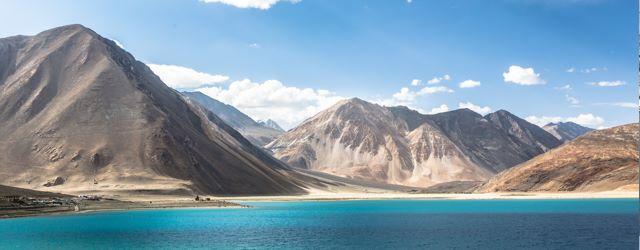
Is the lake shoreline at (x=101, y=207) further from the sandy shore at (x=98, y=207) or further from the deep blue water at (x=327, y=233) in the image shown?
the deep blue water at (x=327, y=233)

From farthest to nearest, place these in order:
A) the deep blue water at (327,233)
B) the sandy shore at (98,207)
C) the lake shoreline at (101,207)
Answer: the sandy shore at (98,207), the lake shoreline at (101,207), the deep blue water at (327,233)

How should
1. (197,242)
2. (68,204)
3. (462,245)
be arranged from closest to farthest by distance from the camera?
1. (462,245)
2. (197,242)
3. (68,204)

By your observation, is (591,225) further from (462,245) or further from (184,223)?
(184,223)

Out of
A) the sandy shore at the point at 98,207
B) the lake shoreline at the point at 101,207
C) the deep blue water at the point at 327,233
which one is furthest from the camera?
the sandy shore at the point at 98,207

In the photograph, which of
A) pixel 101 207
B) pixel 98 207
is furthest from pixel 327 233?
pixel 101 207

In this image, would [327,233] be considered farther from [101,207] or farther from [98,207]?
[101,207]

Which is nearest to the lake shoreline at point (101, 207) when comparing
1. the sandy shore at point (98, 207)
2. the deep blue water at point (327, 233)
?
the sandy shore at point (98, 207)

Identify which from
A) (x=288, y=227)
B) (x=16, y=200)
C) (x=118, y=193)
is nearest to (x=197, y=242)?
(x=288, y=227)

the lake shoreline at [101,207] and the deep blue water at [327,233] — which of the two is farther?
the lake shoreline at [101,207]

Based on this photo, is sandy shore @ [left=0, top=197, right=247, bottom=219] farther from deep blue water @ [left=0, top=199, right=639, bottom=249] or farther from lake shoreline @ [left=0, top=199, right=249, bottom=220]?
deep blue water @ [left=0, top=199, right=639, bottom=249]

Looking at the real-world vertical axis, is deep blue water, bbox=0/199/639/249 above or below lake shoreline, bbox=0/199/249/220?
below

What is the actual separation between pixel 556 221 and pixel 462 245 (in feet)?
119

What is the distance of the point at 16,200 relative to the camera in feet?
409

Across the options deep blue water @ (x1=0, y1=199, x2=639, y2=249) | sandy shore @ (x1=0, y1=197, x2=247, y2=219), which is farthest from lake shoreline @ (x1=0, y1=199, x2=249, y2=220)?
deep blue water @ (x1=0, y1=199, x2=639, y2=249)
